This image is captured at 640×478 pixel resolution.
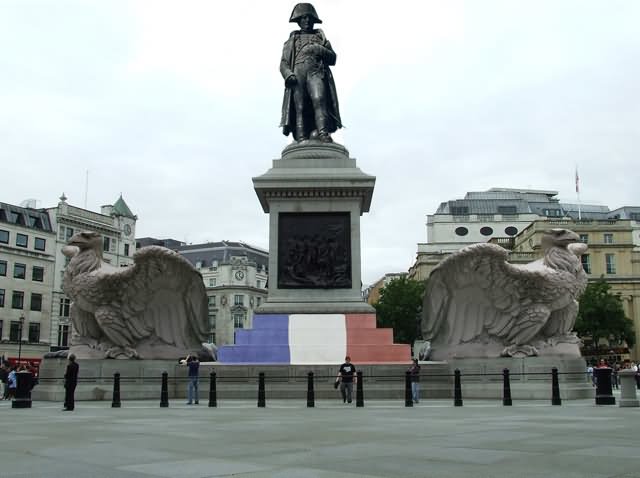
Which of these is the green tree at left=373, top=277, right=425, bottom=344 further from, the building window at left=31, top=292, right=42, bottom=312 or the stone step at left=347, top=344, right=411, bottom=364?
the stone step at left=347, top=344, right=411, bottom=364

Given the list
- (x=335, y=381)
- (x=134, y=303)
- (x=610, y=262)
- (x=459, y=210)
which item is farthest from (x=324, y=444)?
(x=459, y=210)

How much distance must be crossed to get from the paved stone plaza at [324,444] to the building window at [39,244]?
6416 cm

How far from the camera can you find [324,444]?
9758mm

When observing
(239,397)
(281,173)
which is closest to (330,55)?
(281,173)

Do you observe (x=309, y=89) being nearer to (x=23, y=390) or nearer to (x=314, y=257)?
(x=314, y=257)

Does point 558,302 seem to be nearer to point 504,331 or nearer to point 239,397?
point 504,331

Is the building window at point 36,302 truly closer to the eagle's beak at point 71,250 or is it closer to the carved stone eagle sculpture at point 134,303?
the carved stone eagle sculpture at point 134,303

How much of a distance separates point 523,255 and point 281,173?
5343cm

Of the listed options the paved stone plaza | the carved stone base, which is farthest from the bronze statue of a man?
the paved stone plaza

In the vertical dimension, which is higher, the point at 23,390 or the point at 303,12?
the point at 303,12

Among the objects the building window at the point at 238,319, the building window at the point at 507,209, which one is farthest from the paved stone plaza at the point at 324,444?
the building window at the point at 238,319

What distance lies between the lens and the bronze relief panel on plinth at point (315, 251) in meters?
25.4

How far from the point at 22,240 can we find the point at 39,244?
2227mm

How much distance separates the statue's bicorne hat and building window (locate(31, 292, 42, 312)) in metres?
54.8
